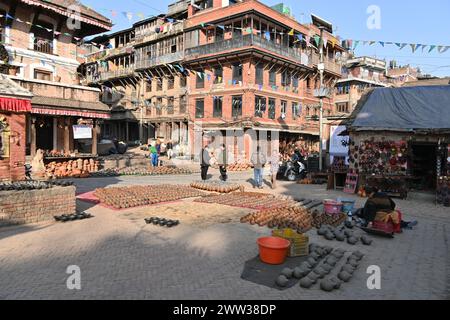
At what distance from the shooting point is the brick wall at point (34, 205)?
27.7 feet

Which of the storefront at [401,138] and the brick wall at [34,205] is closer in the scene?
the brick wall at [34,205]

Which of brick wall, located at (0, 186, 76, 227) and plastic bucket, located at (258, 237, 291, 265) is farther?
brick wall, located at (0, 186, 76, 227)

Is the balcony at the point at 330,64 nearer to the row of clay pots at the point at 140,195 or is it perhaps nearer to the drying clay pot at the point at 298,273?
the row of clay pots at the point at 140,195

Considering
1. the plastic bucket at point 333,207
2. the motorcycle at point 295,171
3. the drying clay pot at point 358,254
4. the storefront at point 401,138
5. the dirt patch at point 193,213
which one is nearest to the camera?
the drying clay pot at point 358,254

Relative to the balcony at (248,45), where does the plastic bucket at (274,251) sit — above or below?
below

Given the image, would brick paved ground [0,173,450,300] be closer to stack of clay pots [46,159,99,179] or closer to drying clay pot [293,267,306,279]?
drying clay pot [293,267,306,279]

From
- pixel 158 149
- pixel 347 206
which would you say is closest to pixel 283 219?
pixel 347 206

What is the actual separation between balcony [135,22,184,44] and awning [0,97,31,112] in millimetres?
30422

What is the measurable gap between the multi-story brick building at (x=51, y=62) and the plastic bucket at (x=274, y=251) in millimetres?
16586

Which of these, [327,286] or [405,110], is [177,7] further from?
[327,286]

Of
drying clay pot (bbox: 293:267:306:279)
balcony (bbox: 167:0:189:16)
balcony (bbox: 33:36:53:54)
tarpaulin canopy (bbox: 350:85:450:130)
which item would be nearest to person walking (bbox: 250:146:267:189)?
tarpaulin canopy (bbox: 350:85:450:130)

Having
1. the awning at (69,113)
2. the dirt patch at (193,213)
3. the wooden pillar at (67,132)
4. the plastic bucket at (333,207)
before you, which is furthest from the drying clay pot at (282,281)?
the wooden pillar at (67,132)

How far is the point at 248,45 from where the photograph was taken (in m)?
31.6

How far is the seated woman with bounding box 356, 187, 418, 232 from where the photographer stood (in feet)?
28.3
